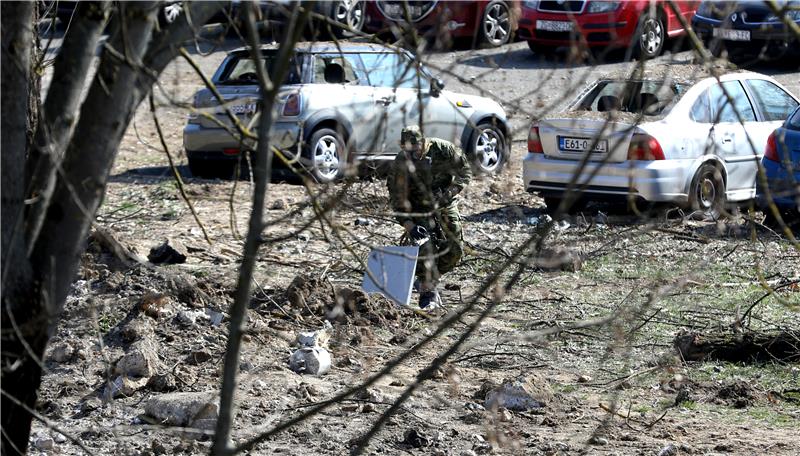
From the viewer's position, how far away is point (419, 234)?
9.37m

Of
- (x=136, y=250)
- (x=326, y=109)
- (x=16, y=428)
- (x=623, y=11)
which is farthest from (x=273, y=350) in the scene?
(x=623, y=11)

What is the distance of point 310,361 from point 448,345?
3.58 feet

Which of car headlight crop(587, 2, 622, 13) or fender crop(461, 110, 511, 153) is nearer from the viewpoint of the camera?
fender crop(461, 110, 511, 153)

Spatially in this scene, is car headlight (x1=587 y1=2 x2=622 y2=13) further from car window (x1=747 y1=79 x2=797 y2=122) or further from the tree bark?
the tree bark

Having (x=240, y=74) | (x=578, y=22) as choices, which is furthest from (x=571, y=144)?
(x=578, y=22)

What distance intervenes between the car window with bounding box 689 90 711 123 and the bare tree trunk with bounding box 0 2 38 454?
30.4 ft

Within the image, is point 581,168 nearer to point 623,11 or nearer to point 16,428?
point 16,428

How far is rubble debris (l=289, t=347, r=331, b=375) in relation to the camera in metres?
7.72

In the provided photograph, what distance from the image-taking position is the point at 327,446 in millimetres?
6422

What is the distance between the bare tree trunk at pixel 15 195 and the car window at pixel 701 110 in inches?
365

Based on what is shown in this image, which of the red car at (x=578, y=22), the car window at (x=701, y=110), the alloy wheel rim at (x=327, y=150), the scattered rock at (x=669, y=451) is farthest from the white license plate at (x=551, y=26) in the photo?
the scattered rock at (x=669, y=451)

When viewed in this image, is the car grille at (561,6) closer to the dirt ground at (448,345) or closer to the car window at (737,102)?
the car window at (737,102)

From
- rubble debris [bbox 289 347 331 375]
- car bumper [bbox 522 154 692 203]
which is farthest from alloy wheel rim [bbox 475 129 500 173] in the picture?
rubble debris [bbox 289 347 331 375]

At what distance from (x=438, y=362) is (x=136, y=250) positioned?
7.81m
